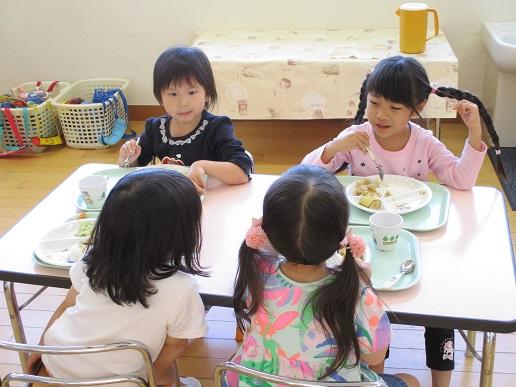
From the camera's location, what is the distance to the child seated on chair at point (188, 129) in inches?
73.4

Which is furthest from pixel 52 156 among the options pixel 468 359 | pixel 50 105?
pixel 468 359

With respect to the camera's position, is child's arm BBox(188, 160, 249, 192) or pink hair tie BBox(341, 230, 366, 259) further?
child's arm BBox(188, 160, 249, 192)

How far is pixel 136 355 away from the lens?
136 centimetres

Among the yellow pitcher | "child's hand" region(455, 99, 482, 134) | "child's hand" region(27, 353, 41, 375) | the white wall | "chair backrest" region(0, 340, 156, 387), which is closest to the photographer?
"chair backrest" region(0, 340, 156, 387)

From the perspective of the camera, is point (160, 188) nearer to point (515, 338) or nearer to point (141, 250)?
point (141, 250)

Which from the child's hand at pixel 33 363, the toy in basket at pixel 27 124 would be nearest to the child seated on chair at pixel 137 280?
the child's hand at pixel 33 363

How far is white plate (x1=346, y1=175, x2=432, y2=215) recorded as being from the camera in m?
1.63

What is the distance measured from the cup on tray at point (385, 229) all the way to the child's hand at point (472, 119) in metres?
0.43

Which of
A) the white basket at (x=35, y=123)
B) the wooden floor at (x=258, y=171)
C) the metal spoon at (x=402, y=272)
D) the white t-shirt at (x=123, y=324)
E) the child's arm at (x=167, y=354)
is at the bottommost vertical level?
the wooden floor at (x=258, y=171)

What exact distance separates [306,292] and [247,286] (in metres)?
0.12

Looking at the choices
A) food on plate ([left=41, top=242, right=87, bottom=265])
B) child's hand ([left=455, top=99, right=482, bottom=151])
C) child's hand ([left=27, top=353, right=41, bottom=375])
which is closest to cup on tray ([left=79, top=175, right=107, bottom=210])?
food on plate ([left=41, top=242, right=87, bottom=265])

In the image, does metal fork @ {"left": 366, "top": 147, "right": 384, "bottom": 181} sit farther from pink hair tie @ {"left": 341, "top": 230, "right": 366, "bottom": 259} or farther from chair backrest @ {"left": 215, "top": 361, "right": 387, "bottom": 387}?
chair backrest @ {"left": 215, "top": 361, "right": 387, "bottom": 387}

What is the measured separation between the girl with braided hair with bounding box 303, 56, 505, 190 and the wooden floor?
1.99 feet

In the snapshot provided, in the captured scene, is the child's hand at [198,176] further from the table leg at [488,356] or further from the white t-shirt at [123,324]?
the table leg at [488,356]
